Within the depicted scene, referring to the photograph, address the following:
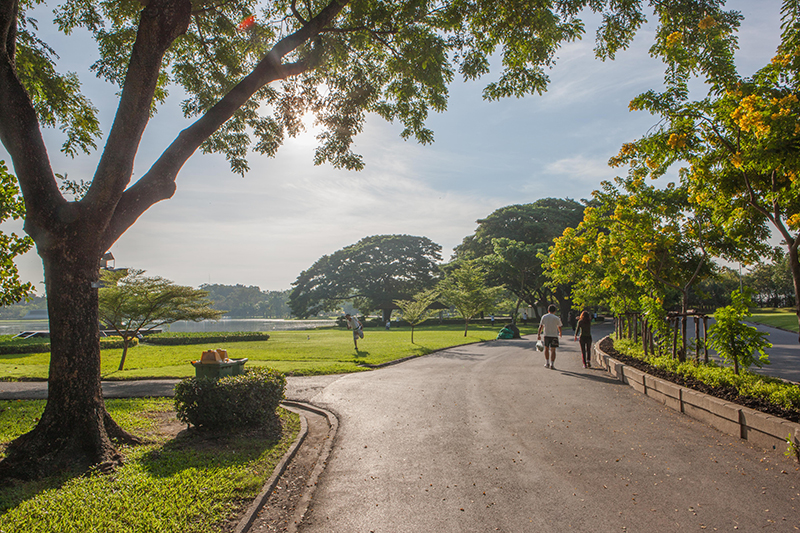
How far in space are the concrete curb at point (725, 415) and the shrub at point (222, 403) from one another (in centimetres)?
632

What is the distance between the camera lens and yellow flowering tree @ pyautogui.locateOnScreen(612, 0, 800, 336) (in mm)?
5363

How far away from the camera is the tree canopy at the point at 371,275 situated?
184 ft

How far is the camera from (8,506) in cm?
377

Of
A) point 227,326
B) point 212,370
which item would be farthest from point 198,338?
point 227,326

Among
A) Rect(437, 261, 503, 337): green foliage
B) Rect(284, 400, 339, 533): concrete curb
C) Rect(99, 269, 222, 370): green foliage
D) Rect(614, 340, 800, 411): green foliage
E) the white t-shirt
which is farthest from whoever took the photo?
Rect(437, 261, 503, 337): green foliage

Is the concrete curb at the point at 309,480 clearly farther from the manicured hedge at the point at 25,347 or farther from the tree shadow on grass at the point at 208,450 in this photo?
the manicured hedge at the point at 25,347

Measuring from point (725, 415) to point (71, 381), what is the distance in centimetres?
818

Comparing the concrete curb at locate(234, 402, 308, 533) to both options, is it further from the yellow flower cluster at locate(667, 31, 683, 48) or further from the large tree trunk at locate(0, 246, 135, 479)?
the yellow flower cluster at locate(667, 31, 683, 48)

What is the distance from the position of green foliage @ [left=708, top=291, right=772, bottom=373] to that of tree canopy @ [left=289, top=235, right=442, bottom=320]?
48.6m

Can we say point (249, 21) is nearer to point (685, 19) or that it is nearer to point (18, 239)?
point (18, 239)

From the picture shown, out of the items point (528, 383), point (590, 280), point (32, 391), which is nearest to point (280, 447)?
point (528, 383)

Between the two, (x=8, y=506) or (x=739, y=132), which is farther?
(x=739, y=132)

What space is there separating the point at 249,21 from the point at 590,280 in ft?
46.2

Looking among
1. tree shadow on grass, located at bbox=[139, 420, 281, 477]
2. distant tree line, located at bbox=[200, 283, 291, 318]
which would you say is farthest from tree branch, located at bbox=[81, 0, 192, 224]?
distant tree line, located at bbox=[200, 283, 291, 318]
